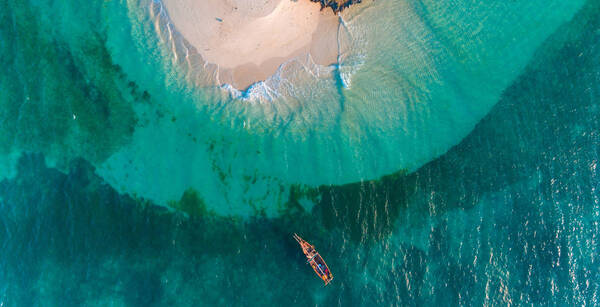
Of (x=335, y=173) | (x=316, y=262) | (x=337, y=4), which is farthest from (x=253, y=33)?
(x=316, y=262)

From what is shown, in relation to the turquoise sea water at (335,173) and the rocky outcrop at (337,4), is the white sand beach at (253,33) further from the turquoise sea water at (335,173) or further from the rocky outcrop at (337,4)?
the turquoise sea water at (335,173)

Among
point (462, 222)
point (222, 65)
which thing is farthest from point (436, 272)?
point (222, 65)

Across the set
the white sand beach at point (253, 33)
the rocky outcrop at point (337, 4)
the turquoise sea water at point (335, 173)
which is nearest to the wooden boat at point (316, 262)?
the turquoise sea water at point (335, 173)

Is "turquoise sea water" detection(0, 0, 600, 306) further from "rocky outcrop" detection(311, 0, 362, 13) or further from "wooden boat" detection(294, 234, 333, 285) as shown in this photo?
"rocky outcrop" detection(311, 0, 362, 13)

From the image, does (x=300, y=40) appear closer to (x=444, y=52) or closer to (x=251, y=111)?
(x=251, y=111)

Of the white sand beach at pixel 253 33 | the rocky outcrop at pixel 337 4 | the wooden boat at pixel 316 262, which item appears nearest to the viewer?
the white sand beach at pixel 253 33

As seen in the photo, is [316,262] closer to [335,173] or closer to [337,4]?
[335,173]
